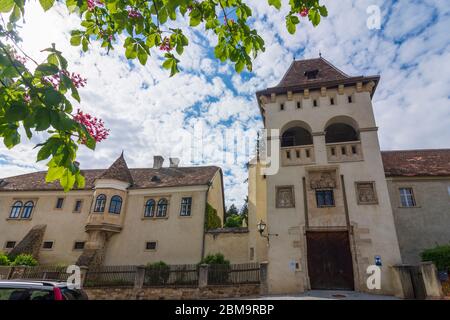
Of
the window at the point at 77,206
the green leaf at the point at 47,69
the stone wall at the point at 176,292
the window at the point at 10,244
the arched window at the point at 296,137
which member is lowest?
the stone wall at the point at 176,292

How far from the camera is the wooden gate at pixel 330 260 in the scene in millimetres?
14727

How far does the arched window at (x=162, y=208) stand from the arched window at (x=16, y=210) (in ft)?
45.1

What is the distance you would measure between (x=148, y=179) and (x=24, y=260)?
11.4 meters

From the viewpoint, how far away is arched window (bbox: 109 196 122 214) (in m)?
23.9

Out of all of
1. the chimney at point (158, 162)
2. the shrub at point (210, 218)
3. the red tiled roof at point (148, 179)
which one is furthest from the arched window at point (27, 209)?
the shrub at point (210, 218)

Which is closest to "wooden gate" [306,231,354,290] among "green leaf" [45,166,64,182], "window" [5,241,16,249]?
"green leaf" [45,166,64,182]

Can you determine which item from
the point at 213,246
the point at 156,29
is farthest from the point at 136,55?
the point at 213,246

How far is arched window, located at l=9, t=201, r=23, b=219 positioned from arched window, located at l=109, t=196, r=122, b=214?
32.6 ft

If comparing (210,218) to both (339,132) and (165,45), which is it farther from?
(165,45)

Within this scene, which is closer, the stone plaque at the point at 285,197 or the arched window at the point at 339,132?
the stone plaque at the point at 285,197

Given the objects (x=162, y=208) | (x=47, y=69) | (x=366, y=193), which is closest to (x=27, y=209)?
(x=162, y=208)

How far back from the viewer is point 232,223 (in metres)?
26.8

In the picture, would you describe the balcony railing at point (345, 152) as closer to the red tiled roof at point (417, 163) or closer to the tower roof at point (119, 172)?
the red tiled roof at point (417, 163)

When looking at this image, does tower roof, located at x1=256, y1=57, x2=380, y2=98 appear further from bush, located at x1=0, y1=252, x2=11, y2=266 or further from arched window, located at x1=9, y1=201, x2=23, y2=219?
arched window, located at x1=9, y1=201, x2=23, y2=219
